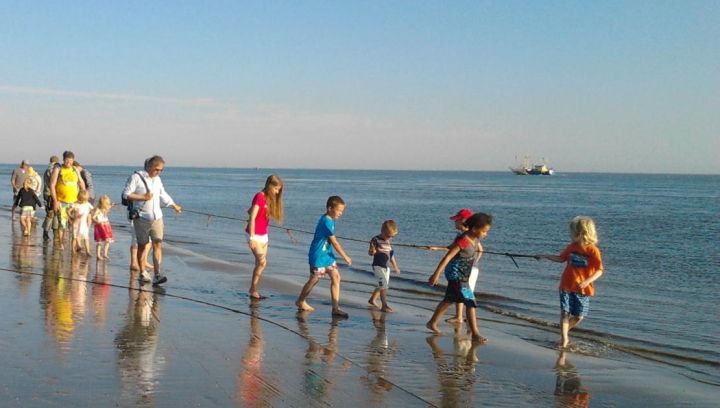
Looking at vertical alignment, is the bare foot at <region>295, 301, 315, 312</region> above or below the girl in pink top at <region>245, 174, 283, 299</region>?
below

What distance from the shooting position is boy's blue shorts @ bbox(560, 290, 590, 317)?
329 inches

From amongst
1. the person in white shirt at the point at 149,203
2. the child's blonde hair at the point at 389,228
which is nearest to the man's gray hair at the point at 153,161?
the person in white shirt at the point at 149,203

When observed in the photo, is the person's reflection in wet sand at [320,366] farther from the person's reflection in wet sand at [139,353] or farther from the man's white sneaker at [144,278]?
the man's white sneaker at [144,278]

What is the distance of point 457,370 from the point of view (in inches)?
282

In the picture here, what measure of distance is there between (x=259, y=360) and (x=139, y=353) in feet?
3.25

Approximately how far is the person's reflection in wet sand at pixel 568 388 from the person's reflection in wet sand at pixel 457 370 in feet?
2.39

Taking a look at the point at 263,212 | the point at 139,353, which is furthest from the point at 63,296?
the point at 139,353

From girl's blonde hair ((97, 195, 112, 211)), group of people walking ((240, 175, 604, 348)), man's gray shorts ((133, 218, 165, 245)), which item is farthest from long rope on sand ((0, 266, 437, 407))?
girl's blonde hair ((97, 195, 112, 211))

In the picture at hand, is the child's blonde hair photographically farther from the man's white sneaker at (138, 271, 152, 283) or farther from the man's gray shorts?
the man's white sneaker at (138, 271, 152, 283)

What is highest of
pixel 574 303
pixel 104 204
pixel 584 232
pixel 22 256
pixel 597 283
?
pixel 584 232

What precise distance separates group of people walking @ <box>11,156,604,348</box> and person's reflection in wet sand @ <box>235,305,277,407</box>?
5.82 ft

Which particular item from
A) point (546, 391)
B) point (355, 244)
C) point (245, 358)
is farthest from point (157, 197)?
point (355, 244)

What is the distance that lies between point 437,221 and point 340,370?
32.6m

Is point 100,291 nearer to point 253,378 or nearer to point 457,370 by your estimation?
point 253,378
